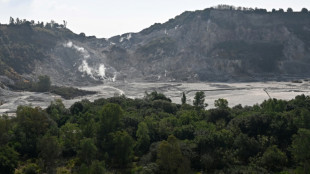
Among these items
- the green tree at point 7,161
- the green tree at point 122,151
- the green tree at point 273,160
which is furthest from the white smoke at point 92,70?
the green tree at point 273,160

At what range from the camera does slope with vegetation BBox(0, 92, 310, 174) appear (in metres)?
29.8

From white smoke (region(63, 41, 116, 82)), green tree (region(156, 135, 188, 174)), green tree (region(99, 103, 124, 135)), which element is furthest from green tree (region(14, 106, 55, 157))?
white smoke (region(63, 41, 116, 82))

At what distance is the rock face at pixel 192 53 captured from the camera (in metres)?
150

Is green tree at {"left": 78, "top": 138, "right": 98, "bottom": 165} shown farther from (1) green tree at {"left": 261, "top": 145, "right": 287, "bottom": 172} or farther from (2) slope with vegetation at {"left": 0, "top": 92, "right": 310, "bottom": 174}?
(1) green tree at {"left": 261, "top": 145, "right": 287, "bottom": 172}

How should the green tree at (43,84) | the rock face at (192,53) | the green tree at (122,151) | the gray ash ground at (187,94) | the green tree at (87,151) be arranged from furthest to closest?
the rock face at (192,53)
the green tree at (43,84)
the gray ash ground at (187,94)
the green tree at (122,151)
the green tree at (87,151)

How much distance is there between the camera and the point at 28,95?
99.6m

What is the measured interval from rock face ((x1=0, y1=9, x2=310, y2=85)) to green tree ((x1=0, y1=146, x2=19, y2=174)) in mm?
105770

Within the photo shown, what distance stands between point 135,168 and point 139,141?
6.74 meters

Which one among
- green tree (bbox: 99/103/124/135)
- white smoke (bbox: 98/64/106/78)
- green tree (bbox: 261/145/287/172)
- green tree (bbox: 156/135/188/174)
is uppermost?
white smoke (bbox: 98/64/106/78)

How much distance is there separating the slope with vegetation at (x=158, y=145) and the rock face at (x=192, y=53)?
325 feet

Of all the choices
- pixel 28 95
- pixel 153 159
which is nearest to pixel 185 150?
pixel 153 159

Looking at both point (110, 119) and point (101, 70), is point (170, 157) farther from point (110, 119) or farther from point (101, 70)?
point (101, 70)

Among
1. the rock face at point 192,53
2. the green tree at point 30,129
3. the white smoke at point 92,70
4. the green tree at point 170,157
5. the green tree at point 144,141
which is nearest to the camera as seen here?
the green tree at point 170,157

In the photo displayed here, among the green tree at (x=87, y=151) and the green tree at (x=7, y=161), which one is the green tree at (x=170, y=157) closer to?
the green tree at (x=87, y=151)
